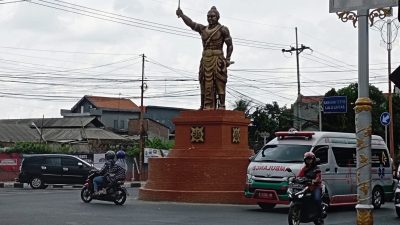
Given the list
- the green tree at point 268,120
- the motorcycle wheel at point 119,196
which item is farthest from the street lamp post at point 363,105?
the green tree at point 268,120

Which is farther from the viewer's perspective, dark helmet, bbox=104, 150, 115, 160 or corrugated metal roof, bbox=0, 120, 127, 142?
corrugated metal roof, bbox=0, 120, 127, 142

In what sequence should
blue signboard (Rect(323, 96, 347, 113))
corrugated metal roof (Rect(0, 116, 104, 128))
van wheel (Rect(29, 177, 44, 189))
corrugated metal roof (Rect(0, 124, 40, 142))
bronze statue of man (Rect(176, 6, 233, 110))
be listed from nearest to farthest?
bronze statue of man (Rect(176, 6, 233, 110))
blue signboard (Rect(323, 96, 347, 113))
van wheel (Rect(29, 177, 44, 189))
corrugated metal roof (Rect(0, 124, 40, 142))
corrugated metal roof (Rect(0, 116, 104, 128))

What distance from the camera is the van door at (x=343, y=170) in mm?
18578

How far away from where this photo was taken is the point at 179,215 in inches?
640

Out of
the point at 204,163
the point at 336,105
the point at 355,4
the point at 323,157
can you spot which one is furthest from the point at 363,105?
the point at 336,105

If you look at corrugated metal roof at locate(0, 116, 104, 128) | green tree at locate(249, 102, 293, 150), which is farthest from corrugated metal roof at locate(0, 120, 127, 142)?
green tree at locate(249, 102, 293, 150)

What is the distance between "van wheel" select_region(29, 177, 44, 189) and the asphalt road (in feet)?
38.8

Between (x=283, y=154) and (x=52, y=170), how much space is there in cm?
1691

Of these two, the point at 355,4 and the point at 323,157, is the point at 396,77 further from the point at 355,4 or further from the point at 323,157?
the point at 323,157

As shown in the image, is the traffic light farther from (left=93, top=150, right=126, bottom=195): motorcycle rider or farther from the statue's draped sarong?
the statue's draped sarong

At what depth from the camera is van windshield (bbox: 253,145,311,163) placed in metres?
17.9

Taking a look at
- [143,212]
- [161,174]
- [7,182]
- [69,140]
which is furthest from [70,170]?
[69,140]

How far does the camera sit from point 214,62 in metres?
22.2

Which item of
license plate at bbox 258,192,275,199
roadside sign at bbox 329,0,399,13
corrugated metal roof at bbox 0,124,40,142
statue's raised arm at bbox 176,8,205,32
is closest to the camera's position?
roadside sign at bbox 329,0,399,13
